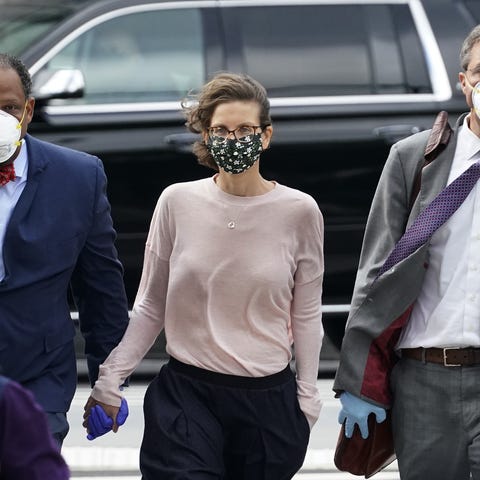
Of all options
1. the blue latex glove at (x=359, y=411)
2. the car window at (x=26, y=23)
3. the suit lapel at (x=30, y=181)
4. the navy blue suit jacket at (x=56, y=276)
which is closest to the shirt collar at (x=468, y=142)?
the blue latex glove at (x=359, y=411)

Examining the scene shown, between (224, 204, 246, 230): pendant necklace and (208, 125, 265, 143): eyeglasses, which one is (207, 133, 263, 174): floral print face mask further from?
(224, 204, 246, 230): pendant necklace

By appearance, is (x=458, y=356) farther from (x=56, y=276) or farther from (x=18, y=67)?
(x=18, y=67)

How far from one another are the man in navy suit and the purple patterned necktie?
0.79 meters

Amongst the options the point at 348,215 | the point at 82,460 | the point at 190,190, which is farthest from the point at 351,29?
the point at 190,190

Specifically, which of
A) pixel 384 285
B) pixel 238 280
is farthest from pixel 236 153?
pixel 384 285

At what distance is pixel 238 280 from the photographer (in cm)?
461

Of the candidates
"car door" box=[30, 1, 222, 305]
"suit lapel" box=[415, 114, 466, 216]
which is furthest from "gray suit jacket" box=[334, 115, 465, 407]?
"car door" box=[30, 1, 222, 305]

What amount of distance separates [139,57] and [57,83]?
→ 411mm

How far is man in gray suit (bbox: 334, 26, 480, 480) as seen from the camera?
461 cm

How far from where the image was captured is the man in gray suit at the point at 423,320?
461 cm

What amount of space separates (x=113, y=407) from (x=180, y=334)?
0.30 metres

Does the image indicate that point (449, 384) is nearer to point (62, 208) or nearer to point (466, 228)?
point (466, 228)

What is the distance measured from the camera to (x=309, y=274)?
4.70 meters

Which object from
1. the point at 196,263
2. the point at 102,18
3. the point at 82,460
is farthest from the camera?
the point at 102,18
